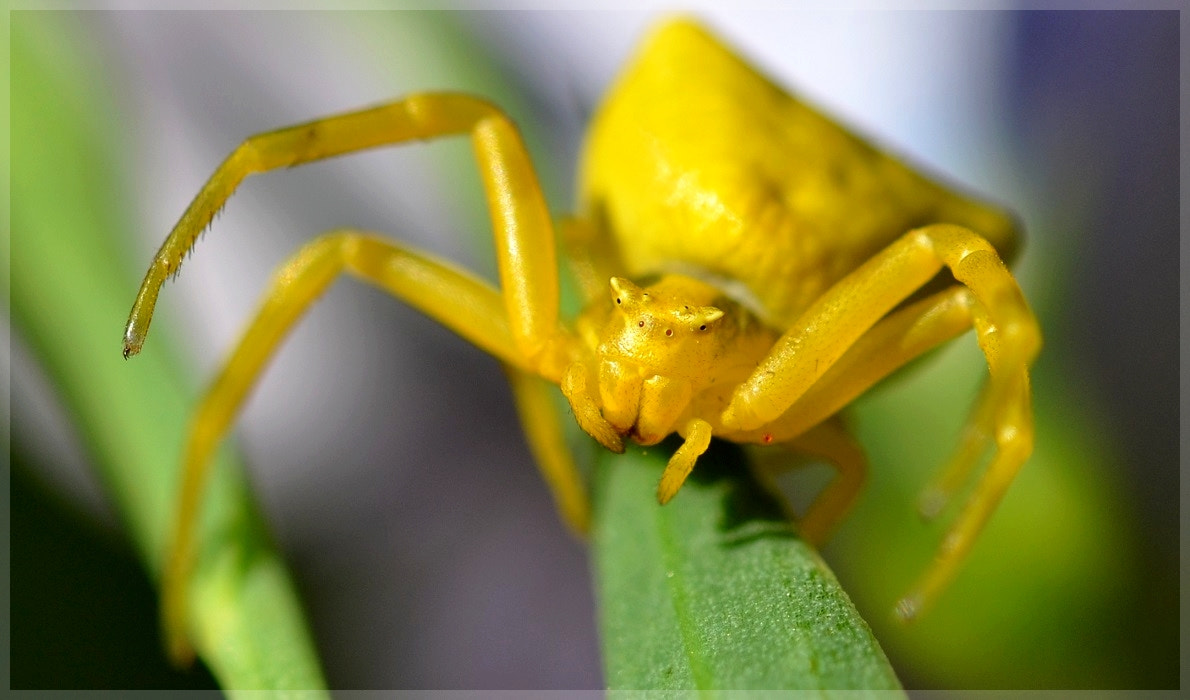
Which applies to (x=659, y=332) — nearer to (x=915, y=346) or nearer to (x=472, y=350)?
(x=915, y=346)

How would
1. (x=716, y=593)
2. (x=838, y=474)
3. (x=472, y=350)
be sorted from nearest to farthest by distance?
(x=716, y=593) → (x=838, y=474) → (x=472, y=350)

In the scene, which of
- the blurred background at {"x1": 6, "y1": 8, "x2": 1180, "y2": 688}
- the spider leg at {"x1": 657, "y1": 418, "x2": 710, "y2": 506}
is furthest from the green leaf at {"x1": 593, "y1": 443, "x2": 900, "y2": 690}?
the blurred background at {"x1": 6, "y1": 8, "x2": 1180, "y2": 688}

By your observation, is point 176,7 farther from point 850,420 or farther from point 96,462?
point 850,420

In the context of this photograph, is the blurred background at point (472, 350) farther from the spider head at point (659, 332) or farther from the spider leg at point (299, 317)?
the spider head at point (659, 332)

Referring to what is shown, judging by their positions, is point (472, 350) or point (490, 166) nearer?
point (490, 166)

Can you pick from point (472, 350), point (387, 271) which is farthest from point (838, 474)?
point (472, 350)

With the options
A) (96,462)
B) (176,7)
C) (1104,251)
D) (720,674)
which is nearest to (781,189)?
(720,674)

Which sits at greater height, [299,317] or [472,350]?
[299,317]
